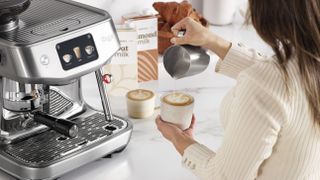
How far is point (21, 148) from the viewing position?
1.27 metres

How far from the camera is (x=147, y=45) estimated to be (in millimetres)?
1624

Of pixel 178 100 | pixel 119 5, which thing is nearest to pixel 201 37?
pixel 178 100

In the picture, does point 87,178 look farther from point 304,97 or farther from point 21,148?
point 304,97

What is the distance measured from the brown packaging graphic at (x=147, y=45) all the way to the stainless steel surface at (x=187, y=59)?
0.34 metres

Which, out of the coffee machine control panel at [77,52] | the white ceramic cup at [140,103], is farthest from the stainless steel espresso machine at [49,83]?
the white ceramic cup at [140,103]

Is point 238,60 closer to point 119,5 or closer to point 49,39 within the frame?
point 49,39

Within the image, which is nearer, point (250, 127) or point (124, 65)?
point (250, 127)

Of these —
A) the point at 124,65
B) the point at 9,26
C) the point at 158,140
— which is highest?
the point at 9,26

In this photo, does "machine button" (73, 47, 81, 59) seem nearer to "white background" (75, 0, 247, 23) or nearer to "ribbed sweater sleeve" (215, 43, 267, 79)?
"ribbed sweater sleeve" (215, 43, 267, 79)

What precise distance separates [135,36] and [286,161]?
0.72 metres

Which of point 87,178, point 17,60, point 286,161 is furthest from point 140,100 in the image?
point 286,161

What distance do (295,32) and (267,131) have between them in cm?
15

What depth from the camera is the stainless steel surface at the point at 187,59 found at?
1.23 metres

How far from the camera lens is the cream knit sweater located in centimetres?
88
